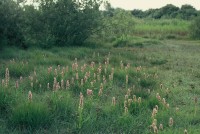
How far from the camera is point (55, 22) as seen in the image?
16859 millimetres

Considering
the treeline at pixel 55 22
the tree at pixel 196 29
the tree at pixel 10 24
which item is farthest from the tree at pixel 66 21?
the tree at pixel 196 29

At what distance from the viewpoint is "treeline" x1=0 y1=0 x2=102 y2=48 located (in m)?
15.4

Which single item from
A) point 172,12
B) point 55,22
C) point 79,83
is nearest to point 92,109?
point 79,83

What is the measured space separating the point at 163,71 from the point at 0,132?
23.2ft

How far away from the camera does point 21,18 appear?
48.4 ft

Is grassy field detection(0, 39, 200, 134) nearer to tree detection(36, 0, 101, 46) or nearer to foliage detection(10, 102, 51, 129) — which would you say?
foliage detection(10, 102, 51, 129)

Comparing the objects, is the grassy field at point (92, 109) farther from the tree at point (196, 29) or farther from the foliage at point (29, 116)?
the tree at point (196, 29)

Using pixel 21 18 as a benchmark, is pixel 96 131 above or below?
below

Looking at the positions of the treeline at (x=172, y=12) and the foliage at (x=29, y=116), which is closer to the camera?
the foliage at (x=29, y=116)

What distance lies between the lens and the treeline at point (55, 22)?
15.4 m

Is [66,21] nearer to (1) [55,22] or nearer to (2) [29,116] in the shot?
(1) [55,22]

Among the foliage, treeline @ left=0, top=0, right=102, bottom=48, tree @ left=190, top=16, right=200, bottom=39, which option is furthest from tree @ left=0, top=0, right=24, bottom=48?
tree @ left=190, top=16, right=200, bottom=39

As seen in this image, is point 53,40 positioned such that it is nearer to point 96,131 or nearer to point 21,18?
point 21,18

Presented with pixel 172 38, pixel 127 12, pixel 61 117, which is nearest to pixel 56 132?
pixel 61 117
